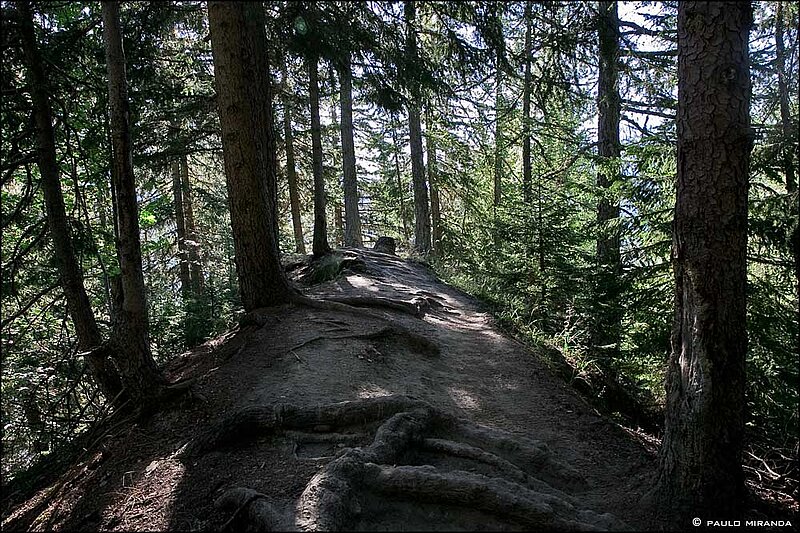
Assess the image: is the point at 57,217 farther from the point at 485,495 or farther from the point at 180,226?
the point at 180,226

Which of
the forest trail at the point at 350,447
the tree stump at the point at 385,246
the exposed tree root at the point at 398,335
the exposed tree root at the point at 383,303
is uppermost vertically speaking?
the tree stump at the point at 385,246

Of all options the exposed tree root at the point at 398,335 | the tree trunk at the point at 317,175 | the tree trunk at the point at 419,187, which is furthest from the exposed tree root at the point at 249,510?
the tree trunk at the point at 419,187

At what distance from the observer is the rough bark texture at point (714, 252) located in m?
3.64

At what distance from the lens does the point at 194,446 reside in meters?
4.57

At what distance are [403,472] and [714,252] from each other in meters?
2.85

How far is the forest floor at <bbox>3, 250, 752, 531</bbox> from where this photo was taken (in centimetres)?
352

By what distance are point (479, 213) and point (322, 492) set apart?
57.5 feet

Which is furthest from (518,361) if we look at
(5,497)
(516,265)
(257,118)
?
(5,497)

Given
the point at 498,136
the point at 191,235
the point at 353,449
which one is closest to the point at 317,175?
the point at 498,136

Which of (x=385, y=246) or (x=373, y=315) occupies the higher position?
(x=385, y=246)

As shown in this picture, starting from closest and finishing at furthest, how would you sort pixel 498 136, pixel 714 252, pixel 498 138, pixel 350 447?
1. pixel 714 252
2. pixel 350 447
3. pixel 498 136
4. pixel 498 138

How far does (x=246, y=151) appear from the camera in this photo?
25.4 feet

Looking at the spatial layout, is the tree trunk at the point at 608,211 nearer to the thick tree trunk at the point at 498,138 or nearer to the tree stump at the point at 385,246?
the thick tree trunk at the point at 498,138

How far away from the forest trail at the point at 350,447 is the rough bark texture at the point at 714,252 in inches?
24.8
